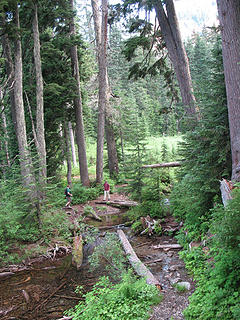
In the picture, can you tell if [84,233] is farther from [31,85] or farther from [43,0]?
[43,0]

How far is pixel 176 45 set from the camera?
33.7ft

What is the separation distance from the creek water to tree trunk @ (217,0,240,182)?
10.5 feet

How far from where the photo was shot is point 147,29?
1143 centimetres

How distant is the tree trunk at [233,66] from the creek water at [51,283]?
321cm

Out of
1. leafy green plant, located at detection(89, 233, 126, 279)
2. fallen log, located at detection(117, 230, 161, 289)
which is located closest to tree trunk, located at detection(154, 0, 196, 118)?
fallen log, located at detection(117, 230, 161, 289)

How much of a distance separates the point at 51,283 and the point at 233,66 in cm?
739

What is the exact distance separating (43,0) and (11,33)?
4.93 metres

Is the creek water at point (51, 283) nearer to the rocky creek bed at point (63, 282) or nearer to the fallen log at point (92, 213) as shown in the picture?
the rocky creek bed at point (63, 282)

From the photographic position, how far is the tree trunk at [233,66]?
263 inches

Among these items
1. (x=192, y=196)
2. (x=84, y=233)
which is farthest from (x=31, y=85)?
(x=192, y=196)

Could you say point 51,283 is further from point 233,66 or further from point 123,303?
point 233,66

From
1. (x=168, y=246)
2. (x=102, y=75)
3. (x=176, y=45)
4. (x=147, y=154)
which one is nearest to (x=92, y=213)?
(x=147, y=154)

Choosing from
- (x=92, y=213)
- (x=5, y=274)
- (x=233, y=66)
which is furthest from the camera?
(x=92, y=213)

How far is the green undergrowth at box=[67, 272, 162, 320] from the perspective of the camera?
186 inches
